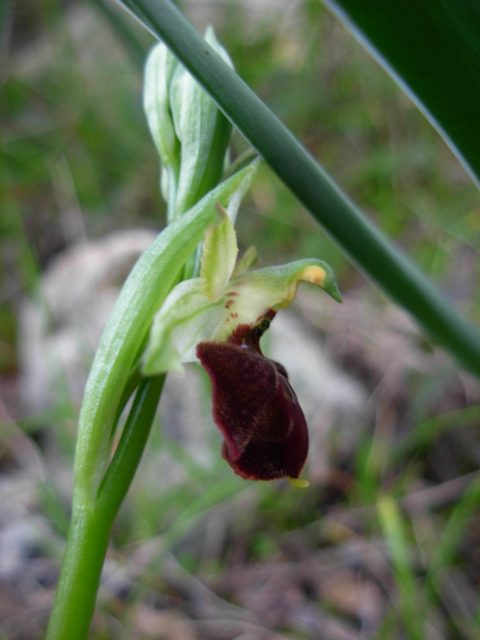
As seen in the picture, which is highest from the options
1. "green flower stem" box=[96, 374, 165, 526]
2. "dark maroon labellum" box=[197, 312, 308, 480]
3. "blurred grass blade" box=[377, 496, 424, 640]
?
"green flower stem" box=[96, 374, 165, 526]

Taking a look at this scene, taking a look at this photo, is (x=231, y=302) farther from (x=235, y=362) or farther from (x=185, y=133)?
(x=185, y=133)

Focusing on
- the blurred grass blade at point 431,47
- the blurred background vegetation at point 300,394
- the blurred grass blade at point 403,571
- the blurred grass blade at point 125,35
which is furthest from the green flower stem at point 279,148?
the blurred grass blade at point 125,35

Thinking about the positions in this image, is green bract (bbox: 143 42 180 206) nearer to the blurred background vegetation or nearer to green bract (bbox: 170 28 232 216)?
green bract (bbox: 170 28 232 216)

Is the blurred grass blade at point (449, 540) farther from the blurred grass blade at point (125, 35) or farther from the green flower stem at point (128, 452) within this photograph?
the blurred grass blade at point (125, 35)

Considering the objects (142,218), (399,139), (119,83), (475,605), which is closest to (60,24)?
(119,83)

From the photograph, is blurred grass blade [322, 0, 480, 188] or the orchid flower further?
the orchid flower

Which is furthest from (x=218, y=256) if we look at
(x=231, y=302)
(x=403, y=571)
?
(x=403, y=571)

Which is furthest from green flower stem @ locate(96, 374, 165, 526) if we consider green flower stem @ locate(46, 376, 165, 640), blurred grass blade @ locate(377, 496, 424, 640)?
blurred grass blade @ locate(377, 496, 424, 640)
